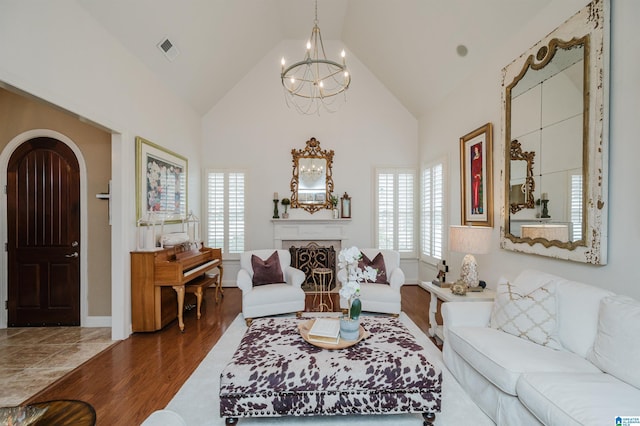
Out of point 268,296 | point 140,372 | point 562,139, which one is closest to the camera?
point 562,139

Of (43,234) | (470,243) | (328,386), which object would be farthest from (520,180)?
(43,234)

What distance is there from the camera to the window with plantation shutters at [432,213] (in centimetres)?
490

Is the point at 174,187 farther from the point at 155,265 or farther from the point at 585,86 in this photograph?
the point at 585,86

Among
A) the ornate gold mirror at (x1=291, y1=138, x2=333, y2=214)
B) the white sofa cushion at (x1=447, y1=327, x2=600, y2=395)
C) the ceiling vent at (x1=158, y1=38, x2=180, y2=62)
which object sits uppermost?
the ceiling vent at (x1=158, y1=38, x2=180, y2=62)

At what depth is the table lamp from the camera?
9.82 ft

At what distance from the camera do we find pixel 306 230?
5.64m

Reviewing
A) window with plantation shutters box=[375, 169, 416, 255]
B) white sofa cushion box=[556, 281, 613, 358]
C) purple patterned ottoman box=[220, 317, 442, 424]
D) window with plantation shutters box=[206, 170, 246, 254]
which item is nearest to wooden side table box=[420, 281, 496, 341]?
white sofa cushion box=[556, 281, 613, 358]

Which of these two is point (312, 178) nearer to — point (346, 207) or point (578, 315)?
point (346, 207)

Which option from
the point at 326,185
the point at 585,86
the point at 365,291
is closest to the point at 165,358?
the point at 365,291

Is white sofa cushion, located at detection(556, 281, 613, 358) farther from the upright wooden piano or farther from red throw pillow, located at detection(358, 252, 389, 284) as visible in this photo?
the upright wooden piano

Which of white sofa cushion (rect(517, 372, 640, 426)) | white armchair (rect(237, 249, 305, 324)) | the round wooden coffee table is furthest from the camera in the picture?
white armchair (rect(237, 249, 305, 324))

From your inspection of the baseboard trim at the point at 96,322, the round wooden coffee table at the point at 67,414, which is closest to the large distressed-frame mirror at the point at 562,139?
the round wooden coffee table at the point at 67,414

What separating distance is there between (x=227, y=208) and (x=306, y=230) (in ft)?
5.35

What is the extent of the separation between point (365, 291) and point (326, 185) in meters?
2.54
